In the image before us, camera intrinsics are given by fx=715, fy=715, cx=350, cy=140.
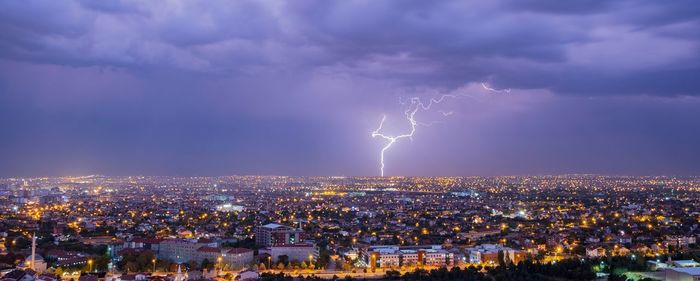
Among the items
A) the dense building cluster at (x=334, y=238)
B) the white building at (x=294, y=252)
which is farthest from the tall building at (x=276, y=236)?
the white building at (x=294, y=252)

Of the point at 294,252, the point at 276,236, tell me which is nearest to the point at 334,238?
the point at 276,236

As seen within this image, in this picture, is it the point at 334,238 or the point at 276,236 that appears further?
the point at 334,238

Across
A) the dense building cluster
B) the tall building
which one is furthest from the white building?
the tall building

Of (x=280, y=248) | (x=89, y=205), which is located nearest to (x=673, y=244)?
(x=280, y=248)

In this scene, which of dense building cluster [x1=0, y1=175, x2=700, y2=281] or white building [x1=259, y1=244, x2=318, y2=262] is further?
white building [x1=259, y1=244, x2=318, y2=262]

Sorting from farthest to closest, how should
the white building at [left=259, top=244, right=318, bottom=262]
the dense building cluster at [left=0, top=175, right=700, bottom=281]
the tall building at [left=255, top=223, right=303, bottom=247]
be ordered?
the tall building at [left=255, top=223, right=303, bottom=247] < the white building at [left=259, top=244, right=318, bottom=262] < the dense building cluster at [left=0, top=175, right=700, bottom=281]

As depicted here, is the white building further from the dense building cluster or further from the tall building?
the tall building

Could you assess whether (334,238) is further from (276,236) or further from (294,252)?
(294,252)

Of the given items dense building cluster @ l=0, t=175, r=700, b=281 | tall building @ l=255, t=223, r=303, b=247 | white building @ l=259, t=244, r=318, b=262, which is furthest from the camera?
tall building @ l=255, t=223, r=303, b=247
